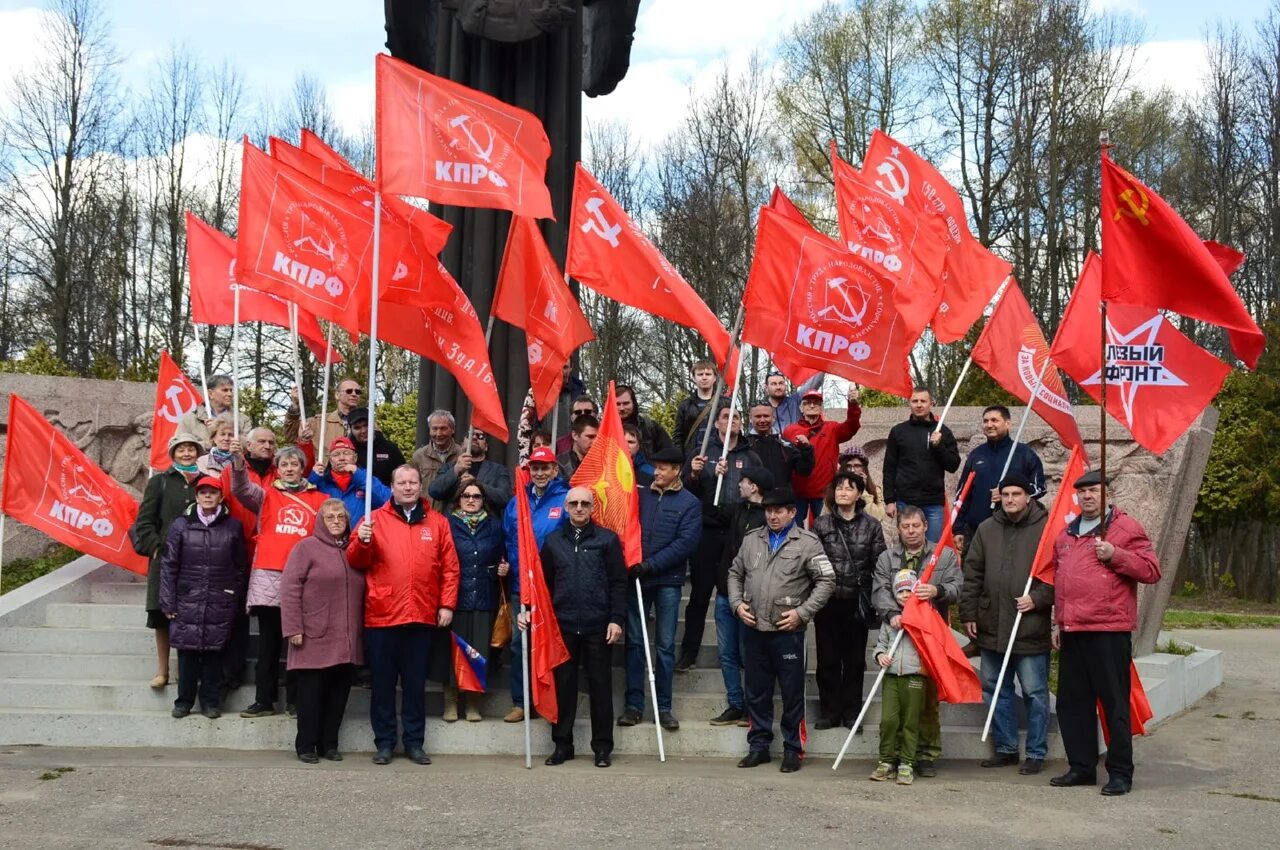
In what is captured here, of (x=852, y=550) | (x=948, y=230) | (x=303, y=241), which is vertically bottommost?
(x=852, y=550)

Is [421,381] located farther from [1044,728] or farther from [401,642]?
[1044,728]

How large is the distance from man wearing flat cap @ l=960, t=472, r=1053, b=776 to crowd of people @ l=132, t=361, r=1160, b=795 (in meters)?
0.02

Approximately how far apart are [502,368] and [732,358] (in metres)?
2.38

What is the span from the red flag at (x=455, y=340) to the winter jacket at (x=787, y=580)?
2.31 metres

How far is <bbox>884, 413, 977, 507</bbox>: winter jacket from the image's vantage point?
35.3 ft

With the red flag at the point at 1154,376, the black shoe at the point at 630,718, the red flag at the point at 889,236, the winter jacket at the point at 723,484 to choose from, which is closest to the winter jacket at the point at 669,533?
the winter jacket at the point at 723,484

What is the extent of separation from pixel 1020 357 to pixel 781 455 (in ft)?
6.80

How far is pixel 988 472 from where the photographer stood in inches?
427

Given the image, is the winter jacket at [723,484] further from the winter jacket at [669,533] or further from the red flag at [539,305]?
the red flag at [539,305]

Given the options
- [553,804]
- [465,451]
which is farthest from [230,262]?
[553,804]

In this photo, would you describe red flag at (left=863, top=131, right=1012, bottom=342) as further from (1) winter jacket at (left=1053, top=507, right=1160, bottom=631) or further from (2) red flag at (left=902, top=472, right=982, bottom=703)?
(2) red flag at (left=902, top=472, right=982, bottom=703)

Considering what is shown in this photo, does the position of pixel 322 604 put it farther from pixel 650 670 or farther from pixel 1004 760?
pixel 1004 760

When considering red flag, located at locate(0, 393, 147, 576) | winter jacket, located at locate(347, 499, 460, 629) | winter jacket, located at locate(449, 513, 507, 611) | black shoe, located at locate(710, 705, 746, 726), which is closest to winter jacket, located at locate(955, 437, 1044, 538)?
black shoe, located at locate(710, 705, 746, 726)

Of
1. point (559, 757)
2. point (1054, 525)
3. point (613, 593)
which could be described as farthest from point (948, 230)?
point (559, 757)
